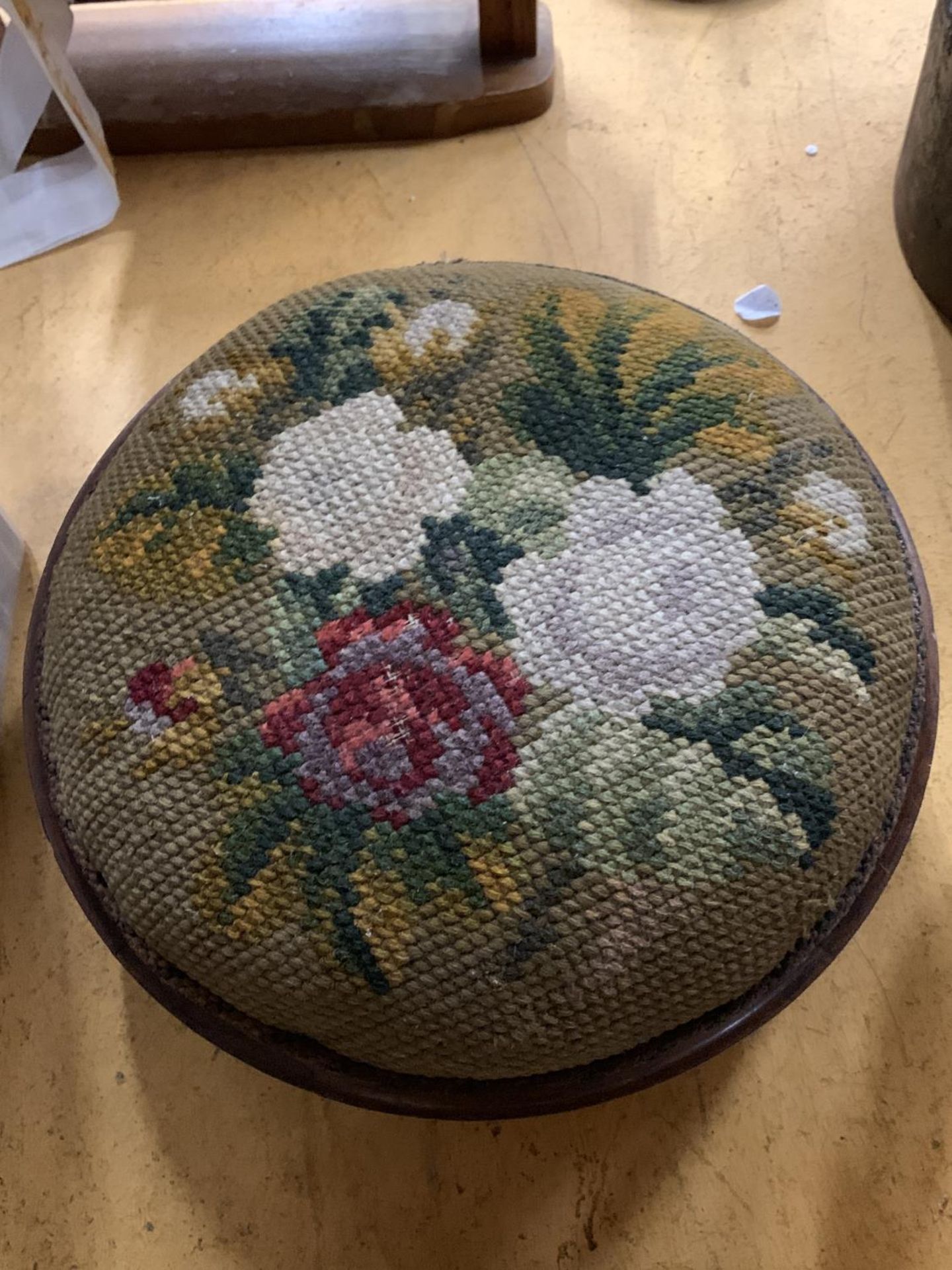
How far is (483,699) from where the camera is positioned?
653 mm

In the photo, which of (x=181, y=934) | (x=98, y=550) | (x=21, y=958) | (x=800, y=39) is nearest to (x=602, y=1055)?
(x=181, y=934)

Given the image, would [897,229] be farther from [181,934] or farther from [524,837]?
[181,934]

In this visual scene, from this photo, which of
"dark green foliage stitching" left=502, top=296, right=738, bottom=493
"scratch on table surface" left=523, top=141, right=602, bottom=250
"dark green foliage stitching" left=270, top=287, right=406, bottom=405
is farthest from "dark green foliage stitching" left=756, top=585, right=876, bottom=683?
"scratch on table surface" left=523, top=141, right=602, bottom=250

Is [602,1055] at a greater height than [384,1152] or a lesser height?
greater

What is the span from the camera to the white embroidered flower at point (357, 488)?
0.71 m

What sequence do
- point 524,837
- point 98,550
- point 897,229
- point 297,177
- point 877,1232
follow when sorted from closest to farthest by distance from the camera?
point 524,837
point 98,550
point 877,1232
point 897,229
point 297,177

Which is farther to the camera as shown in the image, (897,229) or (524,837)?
(897,229)

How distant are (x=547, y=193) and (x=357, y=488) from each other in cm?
83

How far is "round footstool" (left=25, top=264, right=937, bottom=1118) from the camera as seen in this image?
2.03 feet

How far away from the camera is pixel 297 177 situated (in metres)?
1.42

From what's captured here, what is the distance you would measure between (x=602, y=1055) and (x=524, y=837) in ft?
0.53

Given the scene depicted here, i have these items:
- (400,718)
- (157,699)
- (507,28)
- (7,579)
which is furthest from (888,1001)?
(507,28)

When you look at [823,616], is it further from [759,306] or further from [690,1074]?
[759,306]

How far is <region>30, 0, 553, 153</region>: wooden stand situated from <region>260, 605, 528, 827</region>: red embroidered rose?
3.29 feet
